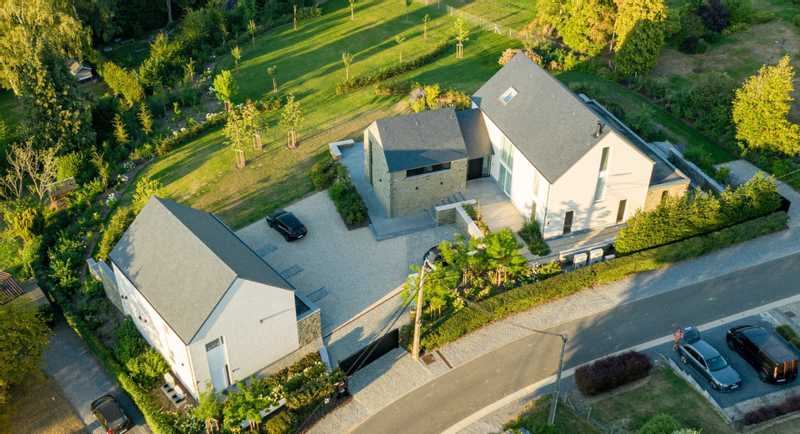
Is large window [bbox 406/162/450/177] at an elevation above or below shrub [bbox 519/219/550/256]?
above

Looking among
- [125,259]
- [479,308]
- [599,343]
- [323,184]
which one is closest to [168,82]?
[323,184]

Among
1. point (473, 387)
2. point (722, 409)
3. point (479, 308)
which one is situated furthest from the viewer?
point (479, 308)

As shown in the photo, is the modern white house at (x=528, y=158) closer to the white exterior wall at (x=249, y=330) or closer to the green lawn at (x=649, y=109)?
the green lawn at (x=649, y=109)

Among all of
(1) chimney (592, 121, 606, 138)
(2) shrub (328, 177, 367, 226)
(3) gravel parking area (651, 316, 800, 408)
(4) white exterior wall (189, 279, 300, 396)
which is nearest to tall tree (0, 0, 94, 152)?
(2) shrub (328, 177, 367, 226)

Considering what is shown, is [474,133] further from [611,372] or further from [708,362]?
[708,362]

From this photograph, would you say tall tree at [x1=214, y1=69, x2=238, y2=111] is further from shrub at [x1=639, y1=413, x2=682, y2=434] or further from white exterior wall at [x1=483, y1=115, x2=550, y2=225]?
shrub at [x1=639, y1=413, x2=682, y2=434]

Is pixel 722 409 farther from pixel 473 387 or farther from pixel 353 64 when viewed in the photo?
pixel 353 64
